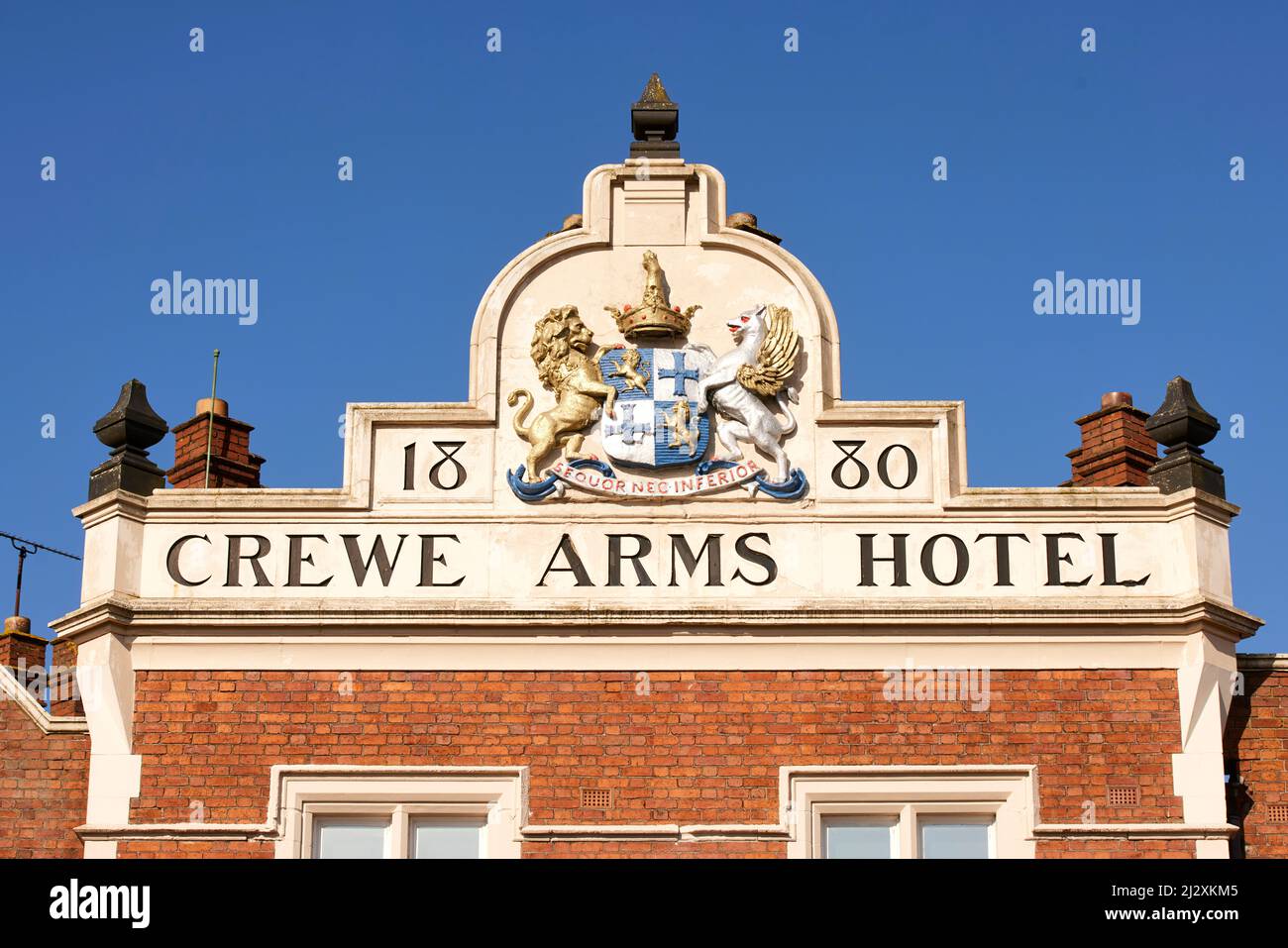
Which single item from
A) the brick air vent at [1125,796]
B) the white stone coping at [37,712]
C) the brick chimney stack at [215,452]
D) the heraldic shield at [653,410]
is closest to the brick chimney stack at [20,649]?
the brick chimney stack at [215,452]

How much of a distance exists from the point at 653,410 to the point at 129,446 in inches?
192

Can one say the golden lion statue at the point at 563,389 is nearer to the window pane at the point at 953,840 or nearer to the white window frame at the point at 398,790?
the white window frame at the point at 398,790

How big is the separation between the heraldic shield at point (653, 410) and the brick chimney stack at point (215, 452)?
5.79 meters

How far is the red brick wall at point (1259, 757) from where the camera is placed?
19.6 m

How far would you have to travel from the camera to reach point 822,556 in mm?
19734

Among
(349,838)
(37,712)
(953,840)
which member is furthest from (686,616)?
(37,712)

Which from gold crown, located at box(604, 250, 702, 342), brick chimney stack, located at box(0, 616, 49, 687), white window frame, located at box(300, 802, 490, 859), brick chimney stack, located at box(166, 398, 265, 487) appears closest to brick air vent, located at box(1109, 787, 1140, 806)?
white window frame, located at box(300, 802, 490, 859)

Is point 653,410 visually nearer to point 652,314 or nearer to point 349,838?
point 652,314

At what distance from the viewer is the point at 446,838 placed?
19.2m

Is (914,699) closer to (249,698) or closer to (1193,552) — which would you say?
→ (1193,552)

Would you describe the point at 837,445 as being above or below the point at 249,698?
above
